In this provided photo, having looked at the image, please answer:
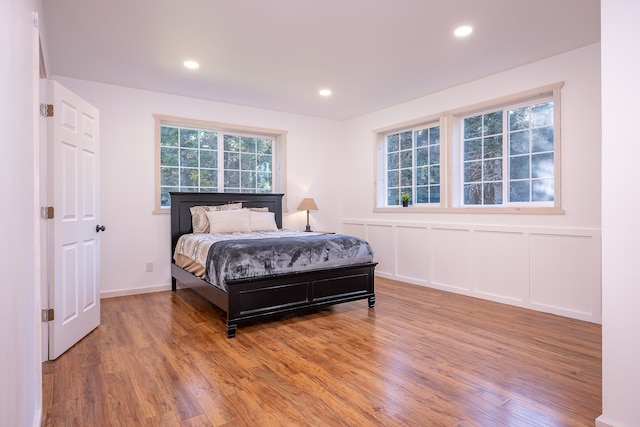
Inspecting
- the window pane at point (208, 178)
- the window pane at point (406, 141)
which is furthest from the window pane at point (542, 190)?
the window pane at point (208, 178)

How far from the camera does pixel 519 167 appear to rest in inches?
161

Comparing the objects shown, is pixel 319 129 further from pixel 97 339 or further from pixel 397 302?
pixel 97 339

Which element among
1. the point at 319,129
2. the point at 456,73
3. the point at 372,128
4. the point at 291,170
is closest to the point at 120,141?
the point at 291,170

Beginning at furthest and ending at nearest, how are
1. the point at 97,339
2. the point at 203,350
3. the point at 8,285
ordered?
the point at 97,339
the point at 203,350
the point at 8,285

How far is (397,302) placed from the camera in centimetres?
415

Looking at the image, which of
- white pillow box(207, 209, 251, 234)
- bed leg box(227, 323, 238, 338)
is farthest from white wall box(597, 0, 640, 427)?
white pillow box(207, 209, 251, 234)

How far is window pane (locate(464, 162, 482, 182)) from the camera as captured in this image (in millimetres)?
4516

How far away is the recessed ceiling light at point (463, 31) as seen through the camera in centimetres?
310

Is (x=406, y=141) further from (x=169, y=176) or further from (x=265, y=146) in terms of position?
(x=169, y=176)

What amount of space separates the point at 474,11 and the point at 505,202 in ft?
7.17

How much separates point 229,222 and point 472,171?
3.09 metres

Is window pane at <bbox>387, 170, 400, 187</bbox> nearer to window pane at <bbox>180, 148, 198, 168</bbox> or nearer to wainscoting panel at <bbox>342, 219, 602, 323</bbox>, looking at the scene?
wainscoting panel at <bbox>342, 219, 602, 323</bbox>

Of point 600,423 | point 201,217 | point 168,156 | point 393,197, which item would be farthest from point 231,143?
point 600,423

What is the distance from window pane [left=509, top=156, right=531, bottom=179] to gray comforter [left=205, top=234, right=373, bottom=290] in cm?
186
